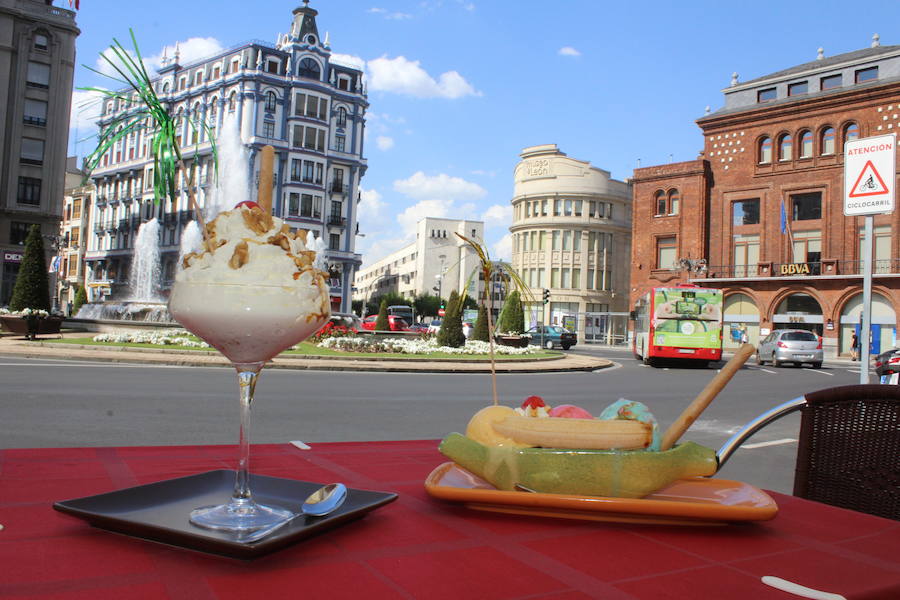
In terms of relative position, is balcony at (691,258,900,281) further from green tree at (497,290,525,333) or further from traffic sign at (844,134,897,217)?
traffic sign at (844,134,897,217)

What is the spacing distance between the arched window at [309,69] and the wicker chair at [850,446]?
59.7 m

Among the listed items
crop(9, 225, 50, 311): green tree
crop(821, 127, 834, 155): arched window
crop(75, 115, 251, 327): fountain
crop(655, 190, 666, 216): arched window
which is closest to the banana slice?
crop(9, 225, 50, 311): green tree

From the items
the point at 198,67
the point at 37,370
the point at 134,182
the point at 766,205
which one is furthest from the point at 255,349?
the point at 134,182

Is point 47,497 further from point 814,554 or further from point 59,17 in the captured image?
point 59,17

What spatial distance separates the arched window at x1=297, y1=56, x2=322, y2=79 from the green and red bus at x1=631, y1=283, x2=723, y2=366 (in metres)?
42.5

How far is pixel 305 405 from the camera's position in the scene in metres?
9.62

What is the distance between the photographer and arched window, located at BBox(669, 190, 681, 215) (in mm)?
43656

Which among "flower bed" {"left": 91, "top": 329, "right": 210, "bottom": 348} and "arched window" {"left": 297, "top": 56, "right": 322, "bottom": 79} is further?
"arched window" {"left": 297, "top": 56, "right": 322, "bottom": 79}

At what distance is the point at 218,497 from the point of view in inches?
54.6

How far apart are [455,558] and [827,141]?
142 ft

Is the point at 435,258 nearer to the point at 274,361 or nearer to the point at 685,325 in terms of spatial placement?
the point at 685,325

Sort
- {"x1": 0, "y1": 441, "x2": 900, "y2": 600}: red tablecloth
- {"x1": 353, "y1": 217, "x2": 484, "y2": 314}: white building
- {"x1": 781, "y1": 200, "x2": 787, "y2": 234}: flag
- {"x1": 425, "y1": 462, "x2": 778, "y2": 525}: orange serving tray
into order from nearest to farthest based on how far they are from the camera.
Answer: {"x1": 0, "y1": 441, "x2": 900, "y2": 600}: red tablecloth, {"x1": 425, "y1": 462, "x2": 778, "y2": 525}: orange serving tray, {"x1": 781, "y1": 200, "x2": 787, "y2": 234}: flag, {"x1": 353, "y1": 217, "x2": 484, "y2": 314}: white building

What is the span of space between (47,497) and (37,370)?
44.3ft

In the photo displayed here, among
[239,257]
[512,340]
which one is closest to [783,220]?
[512,340]
